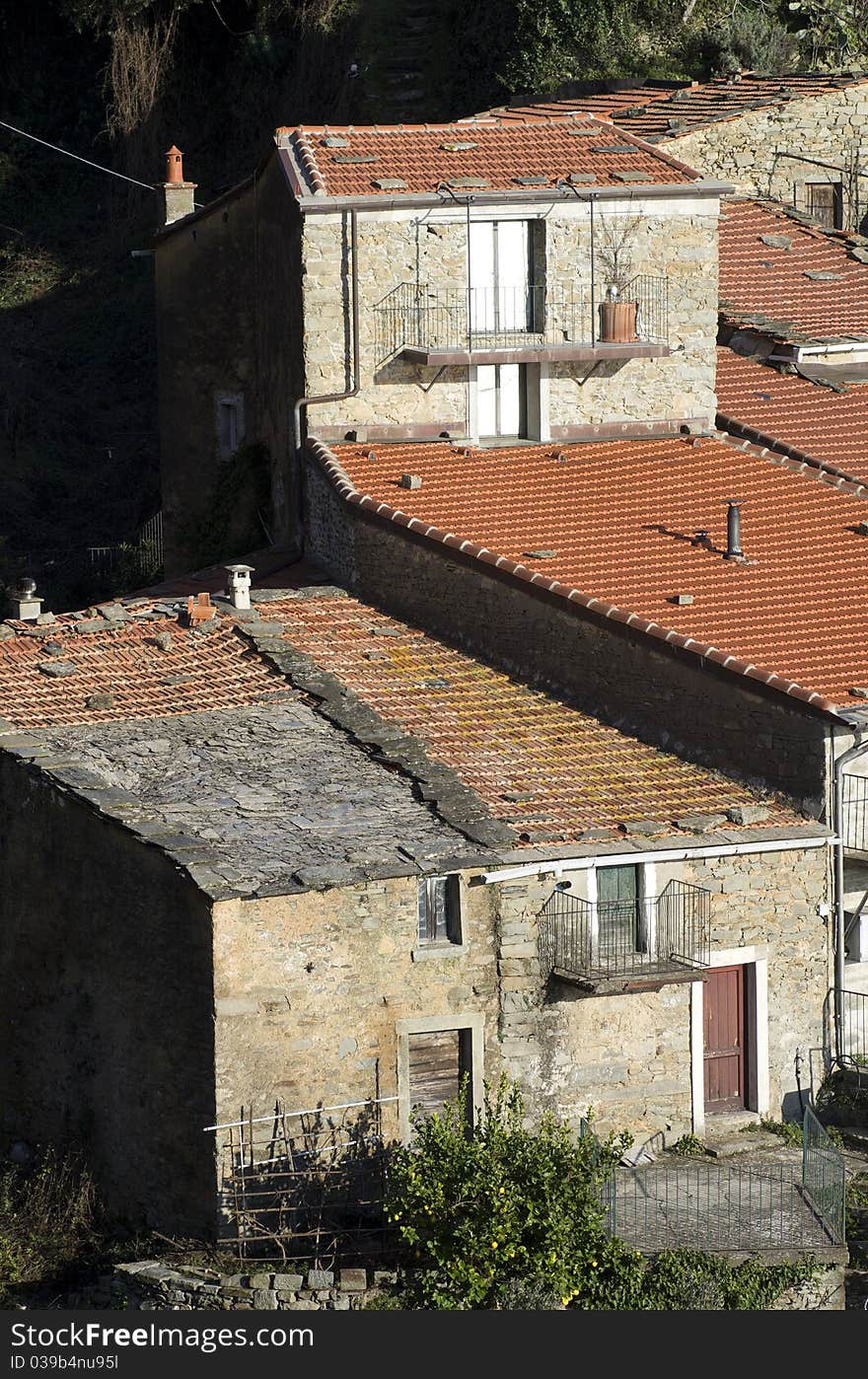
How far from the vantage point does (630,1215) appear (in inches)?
1157

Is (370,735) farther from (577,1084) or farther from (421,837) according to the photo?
(577,1084)

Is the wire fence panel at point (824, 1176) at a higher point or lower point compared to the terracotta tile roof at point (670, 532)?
lower

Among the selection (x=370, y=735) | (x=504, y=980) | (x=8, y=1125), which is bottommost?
(x=8, y=1125)

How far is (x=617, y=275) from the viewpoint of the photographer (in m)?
40.2

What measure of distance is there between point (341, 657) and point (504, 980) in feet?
22.6

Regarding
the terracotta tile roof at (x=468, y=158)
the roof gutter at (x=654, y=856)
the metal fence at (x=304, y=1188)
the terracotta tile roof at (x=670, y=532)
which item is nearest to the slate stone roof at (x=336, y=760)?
the roof gutter at (x=654, y=856)

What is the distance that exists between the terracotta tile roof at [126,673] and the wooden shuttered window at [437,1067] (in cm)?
613

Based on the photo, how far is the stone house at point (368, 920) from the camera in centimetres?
2900

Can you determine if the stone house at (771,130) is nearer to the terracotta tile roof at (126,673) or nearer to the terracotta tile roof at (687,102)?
the terracotta tile roof at (687,102)

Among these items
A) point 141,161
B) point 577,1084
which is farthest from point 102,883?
point 141,161

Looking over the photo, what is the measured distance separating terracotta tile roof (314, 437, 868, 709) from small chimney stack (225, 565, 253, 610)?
1.87 m

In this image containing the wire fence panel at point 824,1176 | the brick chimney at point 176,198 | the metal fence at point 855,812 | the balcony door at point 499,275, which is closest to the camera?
the wire fence panel at point 824,1176

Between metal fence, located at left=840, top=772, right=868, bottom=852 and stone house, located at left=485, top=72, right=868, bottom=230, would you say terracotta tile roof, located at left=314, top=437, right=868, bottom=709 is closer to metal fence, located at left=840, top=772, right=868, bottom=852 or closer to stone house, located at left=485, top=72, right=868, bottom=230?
metal fence, located at left=840, top=772, right=868, bottom=852

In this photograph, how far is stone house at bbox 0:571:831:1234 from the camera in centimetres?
2900
